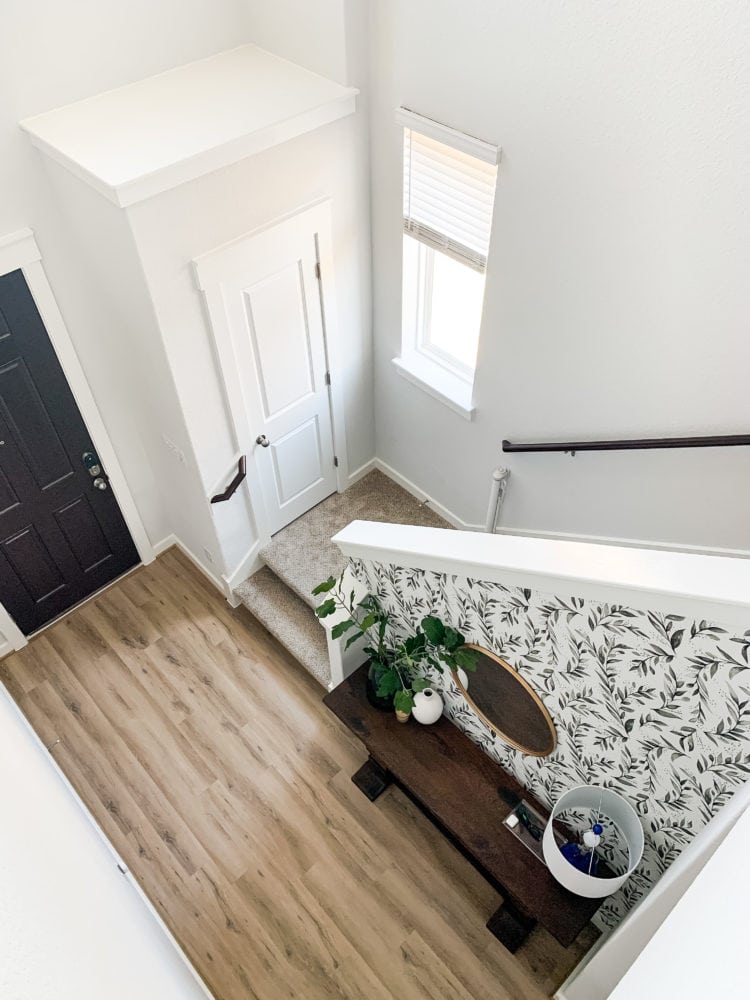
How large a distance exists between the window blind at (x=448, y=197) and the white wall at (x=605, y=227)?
0.33 feet

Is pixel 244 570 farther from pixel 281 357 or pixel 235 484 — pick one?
pixel 281 357

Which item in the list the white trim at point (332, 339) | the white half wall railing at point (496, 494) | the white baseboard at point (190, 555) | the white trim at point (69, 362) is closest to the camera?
the white trim at point (69, 362)

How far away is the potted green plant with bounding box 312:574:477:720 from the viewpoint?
9.07ft

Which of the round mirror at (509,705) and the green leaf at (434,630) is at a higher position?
the green leaf at (434,630)

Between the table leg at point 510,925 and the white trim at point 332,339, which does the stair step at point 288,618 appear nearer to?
the white trim at point 332,339

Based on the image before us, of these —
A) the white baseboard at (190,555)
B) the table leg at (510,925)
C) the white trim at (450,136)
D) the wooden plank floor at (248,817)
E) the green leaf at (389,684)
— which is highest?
the white trim at (450,136)

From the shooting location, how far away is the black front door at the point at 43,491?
3641mm

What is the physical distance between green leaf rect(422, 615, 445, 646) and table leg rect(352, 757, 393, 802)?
4.63 ft

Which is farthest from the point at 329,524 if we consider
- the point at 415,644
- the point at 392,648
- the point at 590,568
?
the point at 590,568

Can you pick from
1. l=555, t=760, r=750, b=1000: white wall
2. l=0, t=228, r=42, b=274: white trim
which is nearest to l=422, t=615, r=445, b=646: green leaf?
l=555, t=760, r=750, b=1000: white wall

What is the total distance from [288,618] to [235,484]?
0.93 metres

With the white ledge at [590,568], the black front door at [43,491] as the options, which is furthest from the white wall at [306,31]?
the white ledge at [590,568]

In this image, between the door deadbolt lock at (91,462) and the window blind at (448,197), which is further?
the door deadbolt lock at (91,462)

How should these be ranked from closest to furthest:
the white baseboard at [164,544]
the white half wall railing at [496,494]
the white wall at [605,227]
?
the white wall at [605,227]
the white half wall railing at [496,494]
the white baseboard at [164,544]
